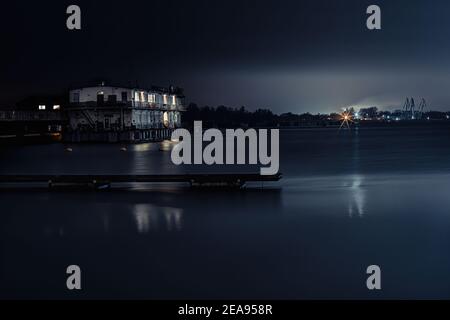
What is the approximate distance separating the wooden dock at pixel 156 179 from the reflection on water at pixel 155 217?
148 inches

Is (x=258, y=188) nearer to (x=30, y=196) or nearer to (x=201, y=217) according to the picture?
(x=201, y=217)

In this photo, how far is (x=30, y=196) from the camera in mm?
25531

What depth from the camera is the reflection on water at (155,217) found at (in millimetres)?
18750

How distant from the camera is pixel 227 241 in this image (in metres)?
16.5

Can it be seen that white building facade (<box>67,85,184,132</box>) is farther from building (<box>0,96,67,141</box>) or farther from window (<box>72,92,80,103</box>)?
building (<box>0,96,67,141</box>)

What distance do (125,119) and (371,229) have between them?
217ft

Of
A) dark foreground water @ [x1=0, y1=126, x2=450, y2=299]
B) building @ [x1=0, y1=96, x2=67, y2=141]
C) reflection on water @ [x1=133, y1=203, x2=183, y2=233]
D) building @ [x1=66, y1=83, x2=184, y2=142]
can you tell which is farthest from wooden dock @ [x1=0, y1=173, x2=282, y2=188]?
building @ [x1=66, y1=83, x2=184, y2=142]

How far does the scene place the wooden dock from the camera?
26.4 metres

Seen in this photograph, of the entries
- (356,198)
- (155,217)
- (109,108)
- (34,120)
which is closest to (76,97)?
(109,108)

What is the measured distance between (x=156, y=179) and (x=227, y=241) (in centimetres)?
1077

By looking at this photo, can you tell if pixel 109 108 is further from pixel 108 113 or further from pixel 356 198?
pixel 356 198

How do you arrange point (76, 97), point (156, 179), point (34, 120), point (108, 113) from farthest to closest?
point (108, 113)
point (76, 97)
point (34, 120)
point (156, 179)
